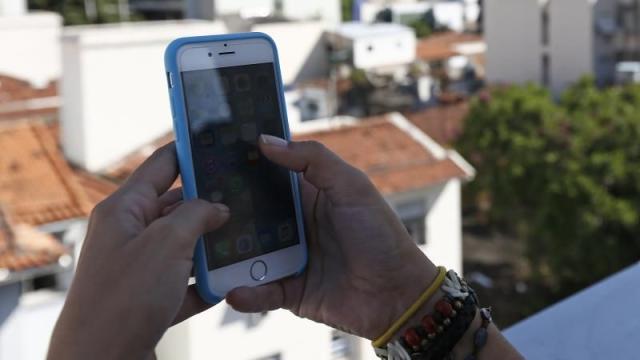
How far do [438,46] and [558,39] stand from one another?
147 inches

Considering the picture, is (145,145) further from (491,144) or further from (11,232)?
(491,144)

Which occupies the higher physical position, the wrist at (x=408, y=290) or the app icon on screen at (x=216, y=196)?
the app icon on screen at (x=216, y=196)

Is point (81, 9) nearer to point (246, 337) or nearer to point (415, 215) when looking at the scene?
point (415, 215)

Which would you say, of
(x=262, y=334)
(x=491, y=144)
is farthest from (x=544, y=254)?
(x=262, y=334)

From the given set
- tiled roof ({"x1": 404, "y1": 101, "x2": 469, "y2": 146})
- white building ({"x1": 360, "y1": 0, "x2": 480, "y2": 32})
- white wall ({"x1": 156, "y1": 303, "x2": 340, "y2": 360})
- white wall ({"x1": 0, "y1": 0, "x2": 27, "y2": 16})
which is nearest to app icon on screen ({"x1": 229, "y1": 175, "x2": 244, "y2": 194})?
white wall ({"x1": 156, "y1": 303, "x2": 340, "y2": 360})

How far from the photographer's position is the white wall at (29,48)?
220 inches

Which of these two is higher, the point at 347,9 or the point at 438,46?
the point at 347,9

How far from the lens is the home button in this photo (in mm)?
516

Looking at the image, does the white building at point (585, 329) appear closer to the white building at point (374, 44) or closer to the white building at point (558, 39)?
the white building at point (374, 44)

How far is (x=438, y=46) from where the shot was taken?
5910mm

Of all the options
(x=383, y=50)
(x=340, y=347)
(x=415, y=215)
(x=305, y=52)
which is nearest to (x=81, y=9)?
(x=383, y=50)

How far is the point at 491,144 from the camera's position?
21.4 ft

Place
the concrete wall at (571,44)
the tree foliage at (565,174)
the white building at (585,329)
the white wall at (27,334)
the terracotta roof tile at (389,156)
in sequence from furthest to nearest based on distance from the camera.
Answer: the concrete wall at (571,44), the tree foliage at (565,174), the terracotta roof tile at (389,156), the white wall at (27,334), the white building at (585,329)

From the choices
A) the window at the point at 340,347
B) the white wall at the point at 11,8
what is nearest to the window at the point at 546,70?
the white wall at the point at 11,8
